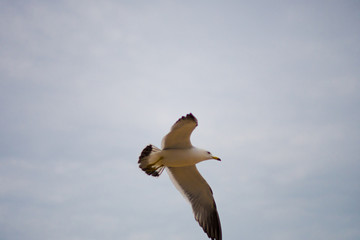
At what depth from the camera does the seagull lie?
6.26m

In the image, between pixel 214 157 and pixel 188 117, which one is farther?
pixel 214 157

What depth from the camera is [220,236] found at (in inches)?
273

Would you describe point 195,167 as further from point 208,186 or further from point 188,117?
point 188,117

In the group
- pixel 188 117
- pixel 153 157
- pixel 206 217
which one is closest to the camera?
pixel 188 117

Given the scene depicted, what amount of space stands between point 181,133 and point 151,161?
0.93 metres

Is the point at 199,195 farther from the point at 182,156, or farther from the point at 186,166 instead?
the point at 182,156

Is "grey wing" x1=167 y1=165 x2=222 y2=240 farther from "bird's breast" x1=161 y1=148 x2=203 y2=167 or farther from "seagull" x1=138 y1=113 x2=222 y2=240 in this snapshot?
"bird's breast" x1=161 y1=148 x2=203 y2=167

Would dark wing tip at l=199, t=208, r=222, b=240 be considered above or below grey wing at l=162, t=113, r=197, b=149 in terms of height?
below

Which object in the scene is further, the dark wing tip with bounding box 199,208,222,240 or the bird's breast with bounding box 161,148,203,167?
the dark wing tip with bounding box 199,208,222,240

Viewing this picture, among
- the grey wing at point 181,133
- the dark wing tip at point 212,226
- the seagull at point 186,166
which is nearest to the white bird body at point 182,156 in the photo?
the seagull at point 186,166

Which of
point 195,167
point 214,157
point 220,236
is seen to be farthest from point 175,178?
point 220,236

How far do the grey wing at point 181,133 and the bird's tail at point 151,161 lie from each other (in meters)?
0.23

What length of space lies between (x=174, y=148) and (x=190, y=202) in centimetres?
135

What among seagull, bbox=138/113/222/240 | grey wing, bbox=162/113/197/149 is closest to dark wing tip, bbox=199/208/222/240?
seagull, bbox=138/113/222/240
